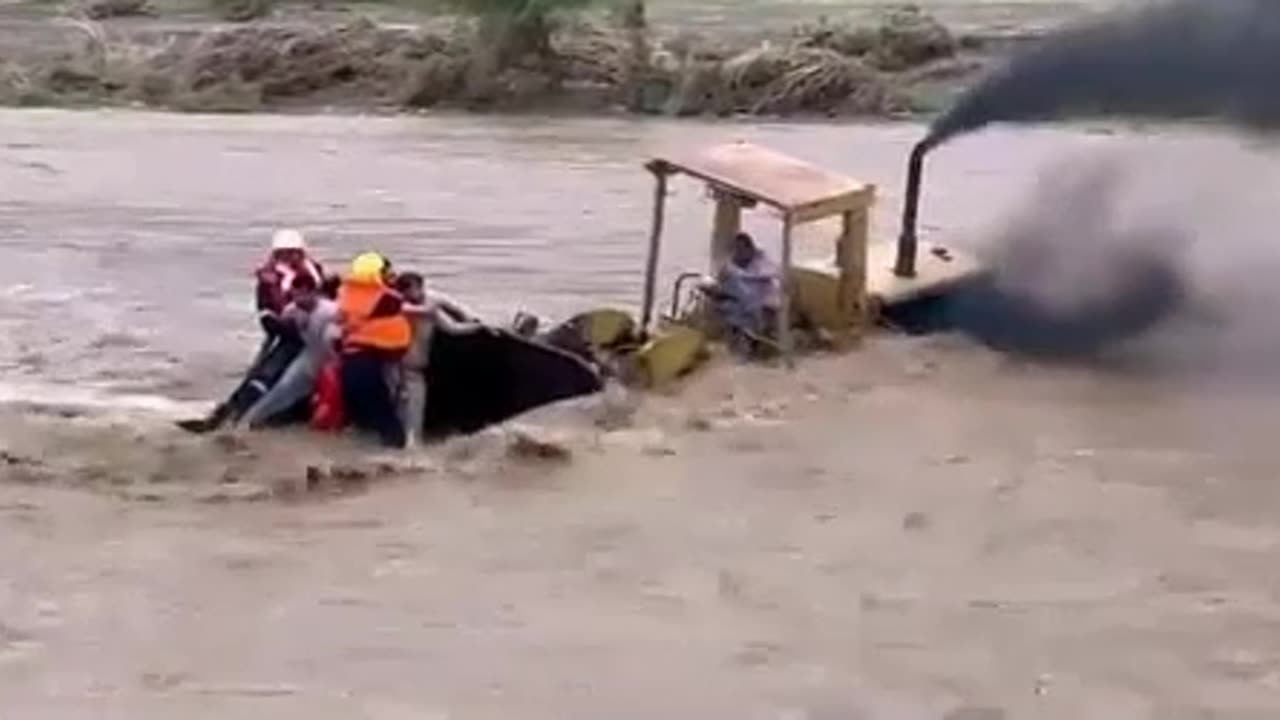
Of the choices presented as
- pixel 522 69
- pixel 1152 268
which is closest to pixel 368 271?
pixel 1152 268

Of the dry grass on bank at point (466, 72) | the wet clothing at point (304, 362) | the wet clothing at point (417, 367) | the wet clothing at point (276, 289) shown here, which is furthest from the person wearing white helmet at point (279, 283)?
the dry grass on bank at point (466, 72)

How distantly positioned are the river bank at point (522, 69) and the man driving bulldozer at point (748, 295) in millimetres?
12022

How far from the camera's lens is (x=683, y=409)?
16.5 meters

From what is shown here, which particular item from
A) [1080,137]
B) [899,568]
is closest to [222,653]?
[899,568]

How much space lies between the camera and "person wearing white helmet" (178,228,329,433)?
53.7ft

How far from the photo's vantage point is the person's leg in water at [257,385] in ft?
53.7

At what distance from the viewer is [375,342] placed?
15.9 meters

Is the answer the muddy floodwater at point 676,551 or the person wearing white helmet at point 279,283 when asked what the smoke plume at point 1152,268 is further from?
the person wearing white helmet at point 279,283

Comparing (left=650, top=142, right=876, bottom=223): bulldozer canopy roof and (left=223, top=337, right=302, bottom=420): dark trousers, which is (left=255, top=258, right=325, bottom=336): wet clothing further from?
(left=650, top=142, right=876, bottom=223): bulldozer canopy roof

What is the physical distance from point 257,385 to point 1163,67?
5951mm

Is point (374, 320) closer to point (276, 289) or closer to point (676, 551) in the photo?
point (276, 289)

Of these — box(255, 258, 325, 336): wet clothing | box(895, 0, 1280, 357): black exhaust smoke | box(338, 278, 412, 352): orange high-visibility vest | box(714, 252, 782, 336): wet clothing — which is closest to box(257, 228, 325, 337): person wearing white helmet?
box(255, 258, 325, 336): wet clothing

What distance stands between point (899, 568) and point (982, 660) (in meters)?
1.36

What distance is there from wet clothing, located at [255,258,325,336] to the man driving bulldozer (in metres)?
2.40
